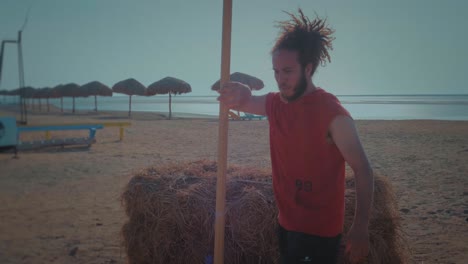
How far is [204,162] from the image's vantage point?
10.9 ft

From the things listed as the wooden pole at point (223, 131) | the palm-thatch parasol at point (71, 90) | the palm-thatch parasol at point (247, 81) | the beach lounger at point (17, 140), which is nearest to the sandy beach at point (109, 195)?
the beach lounger at point (17, 140)

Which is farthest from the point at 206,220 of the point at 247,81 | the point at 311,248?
the point at 247,81

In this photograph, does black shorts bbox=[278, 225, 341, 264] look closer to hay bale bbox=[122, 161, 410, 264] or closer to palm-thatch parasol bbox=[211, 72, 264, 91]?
hay bale bbox=[122, 161, 410, 264]

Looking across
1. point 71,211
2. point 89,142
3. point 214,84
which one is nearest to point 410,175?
point 71,211

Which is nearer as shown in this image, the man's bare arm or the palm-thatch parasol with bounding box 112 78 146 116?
the man's bare arm

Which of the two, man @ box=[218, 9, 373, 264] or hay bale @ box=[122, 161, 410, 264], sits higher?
man @ box=[218, 9, 373, 264]

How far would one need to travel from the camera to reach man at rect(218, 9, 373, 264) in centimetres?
140

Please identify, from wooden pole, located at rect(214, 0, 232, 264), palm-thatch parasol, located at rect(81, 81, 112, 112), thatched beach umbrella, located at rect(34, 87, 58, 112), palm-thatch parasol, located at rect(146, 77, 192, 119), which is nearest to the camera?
wooden pole, located at rect(214, 0, 232, 264)

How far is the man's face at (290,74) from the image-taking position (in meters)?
Result: 1.45

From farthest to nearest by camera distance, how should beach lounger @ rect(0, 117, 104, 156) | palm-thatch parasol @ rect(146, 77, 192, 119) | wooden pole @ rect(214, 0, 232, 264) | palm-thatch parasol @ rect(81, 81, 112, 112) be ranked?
palm-thatch parasol @ rect(81, 81, 112, 112), palm-thatch parasol @ rect(146, 77, 192, 119), beach lounger @ rect(0, 117, 104, 156), wooden pole @ rect(214, 0, 232, 264)

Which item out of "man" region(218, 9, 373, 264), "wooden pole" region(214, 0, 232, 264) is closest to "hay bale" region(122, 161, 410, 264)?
"wooden pole" region(214, 0, 232, 264)

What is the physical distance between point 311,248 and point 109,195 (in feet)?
14.7

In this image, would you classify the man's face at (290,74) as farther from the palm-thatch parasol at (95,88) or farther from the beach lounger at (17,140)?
the palm-thatch parasol at (95,88)

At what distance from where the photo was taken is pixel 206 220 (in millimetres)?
2410
